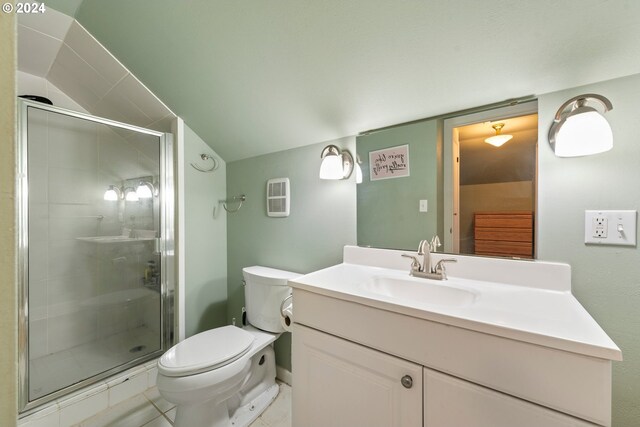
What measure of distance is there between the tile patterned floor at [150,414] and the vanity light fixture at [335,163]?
1.36m

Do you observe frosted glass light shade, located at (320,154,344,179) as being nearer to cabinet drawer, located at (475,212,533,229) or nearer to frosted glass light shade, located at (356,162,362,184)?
frosted glass light shade, located at (356,162,362,184)

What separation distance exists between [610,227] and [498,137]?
0.47m

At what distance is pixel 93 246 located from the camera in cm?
157

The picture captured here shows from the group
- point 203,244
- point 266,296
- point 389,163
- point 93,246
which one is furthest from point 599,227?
point 93,246

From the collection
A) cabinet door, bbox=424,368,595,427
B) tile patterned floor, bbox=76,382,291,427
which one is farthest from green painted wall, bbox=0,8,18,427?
tile patterned floor, bbox=76,382,291,427

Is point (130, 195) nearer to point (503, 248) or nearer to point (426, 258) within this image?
point (426, 258)

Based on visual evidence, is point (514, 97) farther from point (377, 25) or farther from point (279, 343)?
point (279, 343)

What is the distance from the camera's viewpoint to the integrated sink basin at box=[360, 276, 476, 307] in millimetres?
899

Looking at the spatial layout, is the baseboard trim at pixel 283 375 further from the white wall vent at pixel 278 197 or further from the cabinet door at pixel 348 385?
the white wall vent at pixel 278 197

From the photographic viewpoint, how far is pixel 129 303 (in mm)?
1685

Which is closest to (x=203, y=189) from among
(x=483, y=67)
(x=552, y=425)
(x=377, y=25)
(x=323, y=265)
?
(x=323, y=265)

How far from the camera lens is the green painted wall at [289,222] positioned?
55.5 inches

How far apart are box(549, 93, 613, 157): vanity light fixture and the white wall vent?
1.30 m

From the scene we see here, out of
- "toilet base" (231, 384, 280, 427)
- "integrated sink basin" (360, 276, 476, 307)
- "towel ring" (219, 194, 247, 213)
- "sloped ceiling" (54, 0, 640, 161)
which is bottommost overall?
"toilet base" (231, 384, 280, 427)
